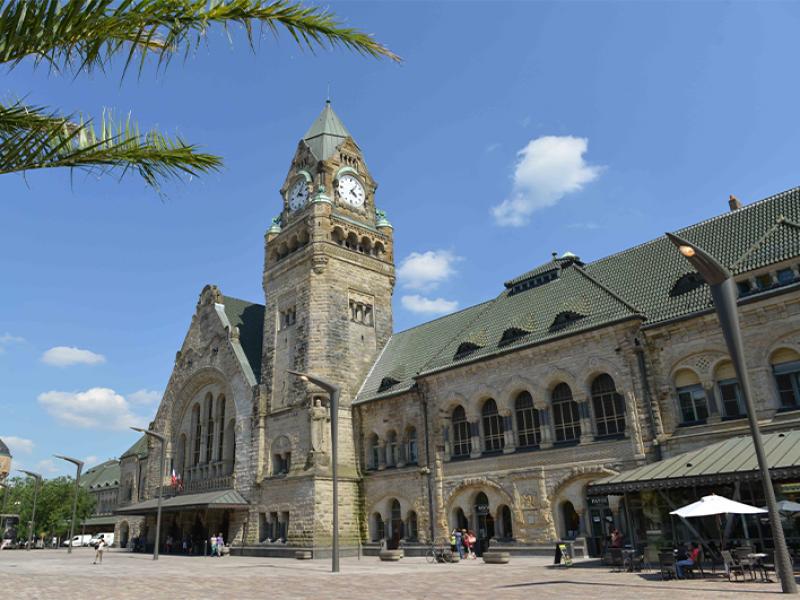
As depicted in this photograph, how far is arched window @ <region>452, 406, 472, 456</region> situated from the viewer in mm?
32522

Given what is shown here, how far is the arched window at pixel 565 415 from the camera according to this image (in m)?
28.2

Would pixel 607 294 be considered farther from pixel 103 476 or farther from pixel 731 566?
pixel 103 476

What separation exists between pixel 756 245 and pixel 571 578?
50.3 ft

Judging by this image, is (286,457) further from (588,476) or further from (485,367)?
(588,476)

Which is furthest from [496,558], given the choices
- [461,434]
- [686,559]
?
[686,559]

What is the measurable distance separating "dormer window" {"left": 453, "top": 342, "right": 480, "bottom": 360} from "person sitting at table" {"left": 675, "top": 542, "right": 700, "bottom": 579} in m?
15.8

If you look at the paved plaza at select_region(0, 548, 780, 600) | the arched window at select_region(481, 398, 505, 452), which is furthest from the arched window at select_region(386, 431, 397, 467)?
the paved plaza at select_region(0, 548, 780, 600)

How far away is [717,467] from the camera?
19.9m

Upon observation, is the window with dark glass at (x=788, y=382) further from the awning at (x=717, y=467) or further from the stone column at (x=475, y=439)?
the stone column at (x=475, y=439)

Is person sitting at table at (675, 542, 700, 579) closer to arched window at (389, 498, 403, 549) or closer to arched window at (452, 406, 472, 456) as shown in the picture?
arched window at (452, 406, 472, 456)

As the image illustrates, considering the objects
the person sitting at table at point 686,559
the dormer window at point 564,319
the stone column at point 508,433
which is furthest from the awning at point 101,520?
the person sitting at table at point 686,559

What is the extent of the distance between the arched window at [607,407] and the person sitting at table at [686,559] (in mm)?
7602

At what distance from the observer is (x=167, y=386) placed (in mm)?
51281

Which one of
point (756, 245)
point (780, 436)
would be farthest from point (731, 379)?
point (756, 245)
